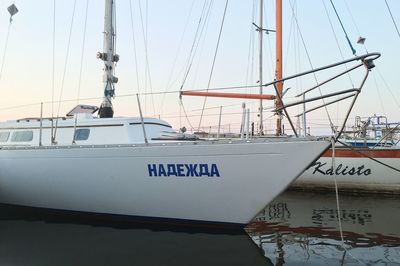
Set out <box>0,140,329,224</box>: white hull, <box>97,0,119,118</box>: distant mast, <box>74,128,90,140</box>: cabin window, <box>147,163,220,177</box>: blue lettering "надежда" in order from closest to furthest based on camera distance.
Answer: <box>0,140,329,224</box>: white hull
<box>147,163,220,177</box>: blue lettering "надежда"
<box>74,128,90,140</box>: cabin window
<box>97,0,119,118</box>: distant mast

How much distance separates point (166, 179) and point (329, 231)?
355 centimetres

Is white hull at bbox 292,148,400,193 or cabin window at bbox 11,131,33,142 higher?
cabin window at bbox 11,131,33,142

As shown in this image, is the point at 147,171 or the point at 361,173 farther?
the point at 361,173

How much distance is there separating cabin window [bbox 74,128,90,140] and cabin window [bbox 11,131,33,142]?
158 cm

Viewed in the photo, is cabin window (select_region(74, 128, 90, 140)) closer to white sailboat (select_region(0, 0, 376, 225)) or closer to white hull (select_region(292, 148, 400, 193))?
white sailboat (select_region(0, 0, 376, 225))

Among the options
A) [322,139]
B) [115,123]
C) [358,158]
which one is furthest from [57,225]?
[358,158]

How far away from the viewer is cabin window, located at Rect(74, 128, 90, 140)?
939 centimetres

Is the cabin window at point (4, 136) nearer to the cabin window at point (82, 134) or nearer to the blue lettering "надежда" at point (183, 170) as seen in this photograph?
the cabin window at point (82, 134)

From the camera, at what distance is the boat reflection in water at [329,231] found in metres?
6.50

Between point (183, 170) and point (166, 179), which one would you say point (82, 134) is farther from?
point (183, 170)

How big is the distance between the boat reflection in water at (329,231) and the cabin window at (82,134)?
168 inches

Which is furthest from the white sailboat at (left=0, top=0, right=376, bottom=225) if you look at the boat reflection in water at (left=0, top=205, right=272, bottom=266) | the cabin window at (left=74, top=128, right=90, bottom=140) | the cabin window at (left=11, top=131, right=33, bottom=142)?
the cabin window at (left=11, top=131, right=33, bottom=142)

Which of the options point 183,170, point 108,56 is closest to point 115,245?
point 183,170

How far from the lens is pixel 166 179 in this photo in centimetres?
770
